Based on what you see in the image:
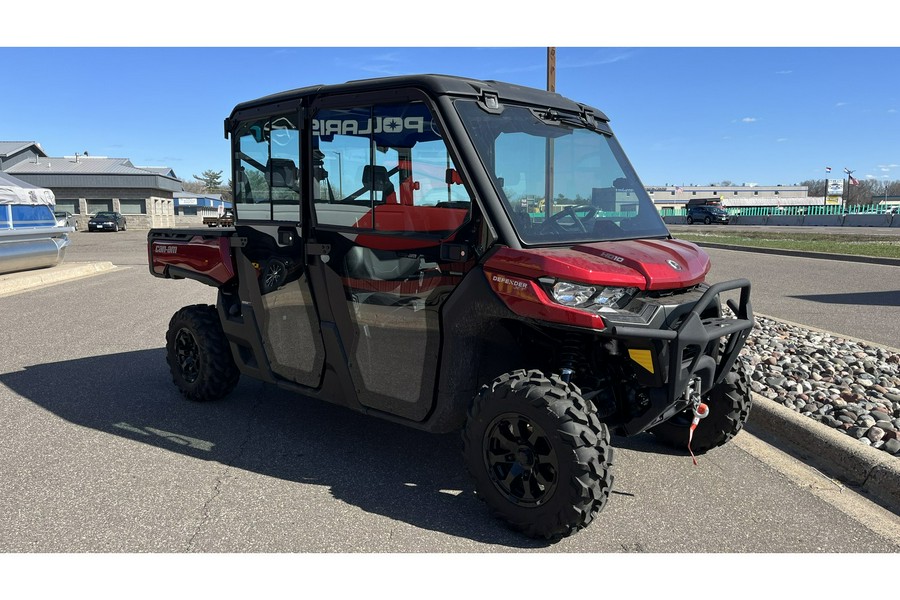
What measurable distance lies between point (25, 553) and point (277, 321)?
77.4 inches

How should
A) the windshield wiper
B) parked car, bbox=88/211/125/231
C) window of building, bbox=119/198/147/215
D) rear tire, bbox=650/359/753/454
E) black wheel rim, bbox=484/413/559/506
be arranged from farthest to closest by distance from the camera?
window of building, bbox=119/198/147/215
parked car, bbox=88/211/125/231
rear tire, bbox=650/359/753/454
the windshield wiper
black wheel rim, bbox=484/413/559/506

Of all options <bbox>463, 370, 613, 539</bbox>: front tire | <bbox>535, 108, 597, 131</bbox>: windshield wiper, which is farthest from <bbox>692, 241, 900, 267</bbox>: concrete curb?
<bbox>463, 370, 613, 539</bbox>: front tire

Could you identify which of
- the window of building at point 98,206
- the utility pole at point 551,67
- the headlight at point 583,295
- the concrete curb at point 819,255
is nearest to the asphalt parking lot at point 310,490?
the headlight at point 583,295

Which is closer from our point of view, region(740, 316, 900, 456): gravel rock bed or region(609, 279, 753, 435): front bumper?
region(609, 279, 753, 435): front bumper

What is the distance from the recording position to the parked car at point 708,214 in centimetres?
4856

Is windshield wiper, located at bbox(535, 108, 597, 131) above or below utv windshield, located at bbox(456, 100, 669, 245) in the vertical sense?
above

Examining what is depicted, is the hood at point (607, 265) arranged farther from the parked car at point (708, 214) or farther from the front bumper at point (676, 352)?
the parked car at point (708, 214)

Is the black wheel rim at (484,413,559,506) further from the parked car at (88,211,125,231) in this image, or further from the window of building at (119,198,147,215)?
the window of building at (119,198,147,215)

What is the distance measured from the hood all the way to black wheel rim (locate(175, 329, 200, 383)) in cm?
313

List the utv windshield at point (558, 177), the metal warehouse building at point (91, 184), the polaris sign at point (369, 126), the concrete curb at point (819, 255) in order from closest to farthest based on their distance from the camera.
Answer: the utv windshield at point (558, 177) → the polaris sign at point (369, 126) → the concrete curb at point (819, 255) → the metal warehouse building at point (91, 184)

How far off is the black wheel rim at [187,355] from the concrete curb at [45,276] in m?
9.09

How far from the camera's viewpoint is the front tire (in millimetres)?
3053

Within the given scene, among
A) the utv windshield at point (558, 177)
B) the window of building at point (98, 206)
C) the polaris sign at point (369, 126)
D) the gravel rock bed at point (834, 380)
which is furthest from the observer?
the window of building at point (98, 206)

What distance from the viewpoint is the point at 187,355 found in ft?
18.0
